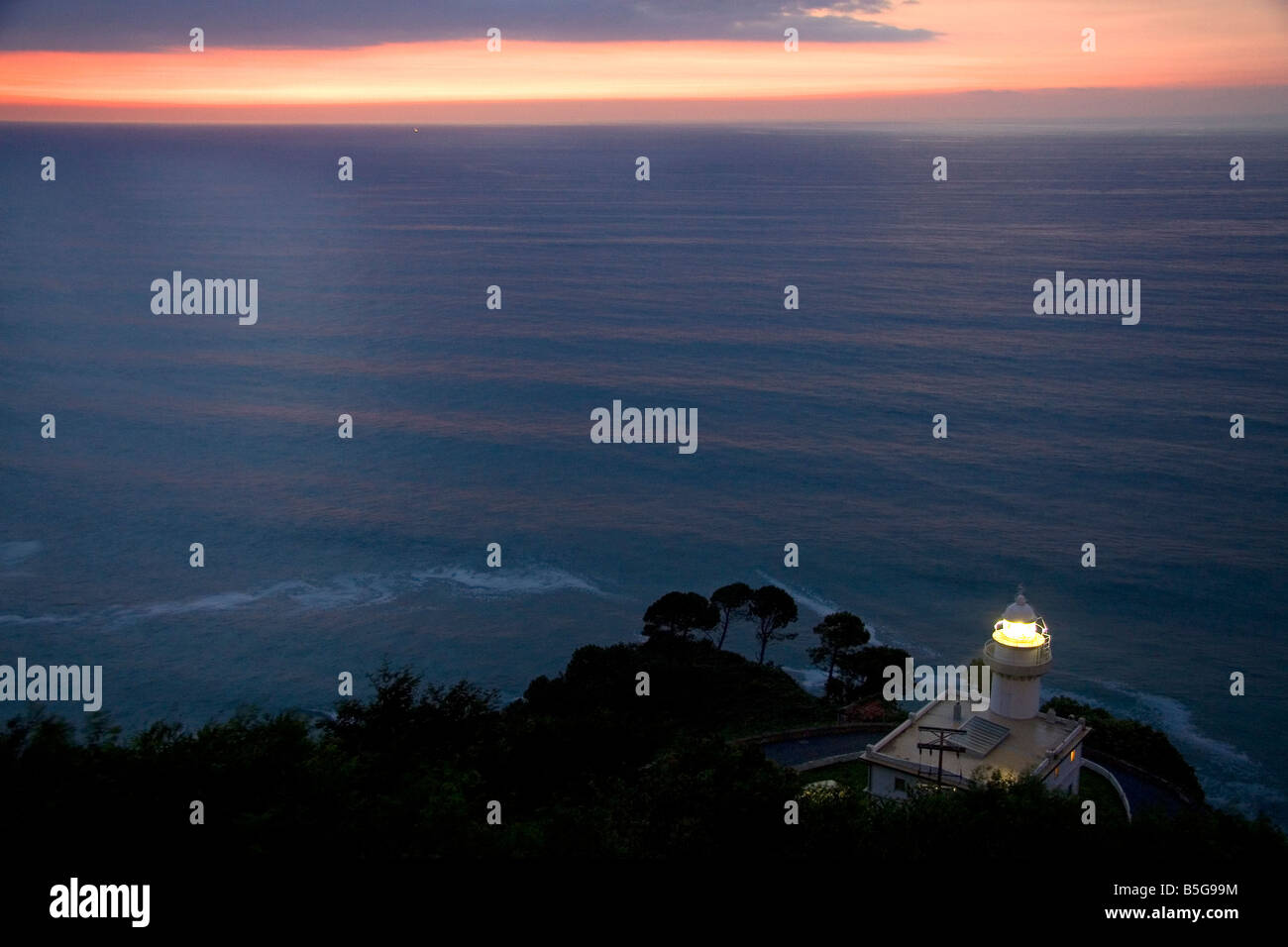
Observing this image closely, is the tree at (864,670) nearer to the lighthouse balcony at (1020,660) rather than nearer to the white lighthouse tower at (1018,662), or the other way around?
the white lighthouse tower at (1018,662)

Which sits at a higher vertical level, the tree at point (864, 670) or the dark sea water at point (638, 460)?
the dark sea water at point (638, 460)

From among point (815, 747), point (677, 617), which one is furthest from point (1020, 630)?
point (677, 617)

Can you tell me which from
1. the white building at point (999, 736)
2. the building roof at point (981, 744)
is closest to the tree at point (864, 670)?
the white building at point (999, 736)

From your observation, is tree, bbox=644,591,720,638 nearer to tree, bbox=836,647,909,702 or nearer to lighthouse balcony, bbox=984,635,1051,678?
tree, bbox=836,647,909,702
